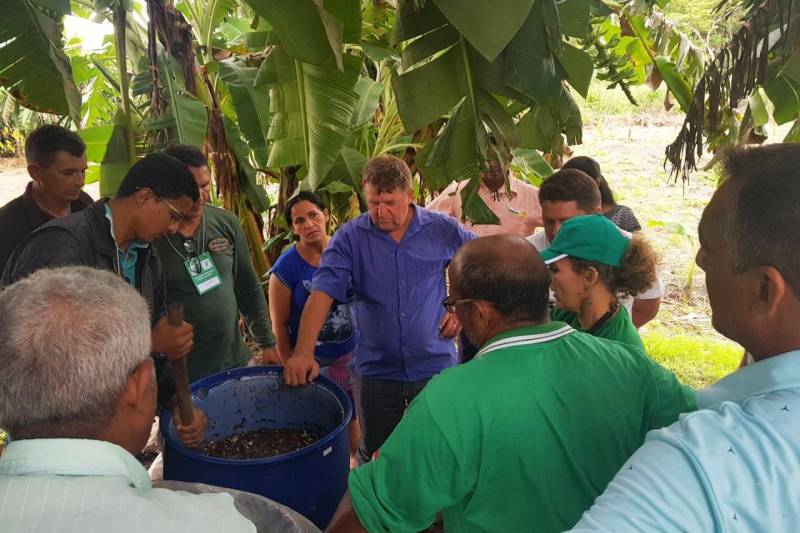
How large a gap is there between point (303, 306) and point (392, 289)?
61cm

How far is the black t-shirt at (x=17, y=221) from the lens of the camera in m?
2.64

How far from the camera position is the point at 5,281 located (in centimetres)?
196

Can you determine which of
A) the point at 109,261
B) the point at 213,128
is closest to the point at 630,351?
the point at 109,261

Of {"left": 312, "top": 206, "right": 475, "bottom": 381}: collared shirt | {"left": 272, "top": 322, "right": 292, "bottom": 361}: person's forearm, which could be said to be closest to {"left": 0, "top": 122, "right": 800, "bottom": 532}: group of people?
{"left": 312, "top": 206, "right": 475, "bottom": 381}: collared shirt

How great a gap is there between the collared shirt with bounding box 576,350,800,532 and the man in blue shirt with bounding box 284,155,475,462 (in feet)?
6.52

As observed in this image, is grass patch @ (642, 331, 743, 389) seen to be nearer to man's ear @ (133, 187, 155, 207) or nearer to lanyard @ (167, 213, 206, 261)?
lanyard @ (167, 213, 206, 261)

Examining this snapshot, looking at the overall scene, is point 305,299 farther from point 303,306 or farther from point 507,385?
point 507,385

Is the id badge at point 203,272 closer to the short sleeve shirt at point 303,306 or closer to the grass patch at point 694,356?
the short sleeve shirt at point 303,306

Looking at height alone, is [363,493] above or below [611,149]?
above

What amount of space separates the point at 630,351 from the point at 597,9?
1.81m

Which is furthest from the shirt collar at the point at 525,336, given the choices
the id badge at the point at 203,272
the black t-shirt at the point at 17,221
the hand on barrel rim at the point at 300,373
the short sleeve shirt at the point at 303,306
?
the black t-shirt at the point at 17,221

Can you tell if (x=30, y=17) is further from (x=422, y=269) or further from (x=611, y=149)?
(x=611, y=149)

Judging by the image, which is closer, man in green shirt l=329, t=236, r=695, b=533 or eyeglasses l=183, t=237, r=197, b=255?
man in green shirt l=329, t=236, r=695, b=533

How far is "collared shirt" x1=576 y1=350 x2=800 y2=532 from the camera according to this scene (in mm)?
668
